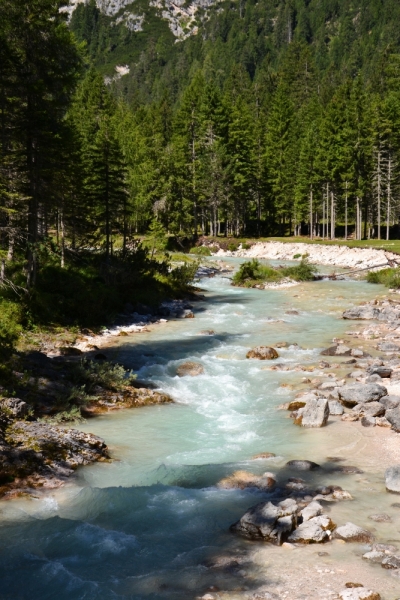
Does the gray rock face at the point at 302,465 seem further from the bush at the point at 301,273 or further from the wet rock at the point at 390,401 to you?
the bush at the point at 301,273

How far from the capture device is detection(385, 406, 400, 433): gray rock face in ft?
38.7

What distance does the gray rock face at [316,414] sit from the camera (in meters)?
12.3

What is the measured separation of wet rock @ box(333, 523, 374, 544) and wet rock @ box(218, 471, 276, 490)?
1.74m

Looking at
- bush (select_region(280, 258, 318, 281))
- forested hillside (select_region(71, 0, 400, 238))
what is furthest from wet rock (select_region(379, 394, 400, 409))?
forested hillside (select_region(71, 0, 400, 238))

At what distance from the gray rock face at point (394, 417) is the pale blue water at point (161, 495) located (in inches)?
73.0

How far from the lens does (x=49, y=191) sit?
23344 mm

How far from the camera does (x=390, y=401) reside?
1294 cm

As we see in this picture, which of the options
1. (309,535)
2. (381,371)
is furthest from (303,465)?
(381,371)

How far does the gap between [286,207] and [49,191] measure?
163 ft

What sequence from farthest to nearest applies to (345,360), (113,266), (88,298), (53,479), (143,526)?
(113,266), (88,298), (345,360), (53,479), (143,526)

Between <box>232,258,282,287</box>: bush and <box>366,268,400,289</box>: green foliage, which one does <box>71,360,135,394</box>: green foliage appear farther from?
<box>366,268,400,289</box>: green foliage

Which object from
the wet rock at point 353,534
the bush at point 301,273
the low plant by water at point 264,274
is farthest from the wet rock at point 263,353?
the bush at point 301,273

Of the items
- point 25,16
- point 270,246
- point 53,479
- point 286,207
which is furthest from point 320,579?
point 286,207

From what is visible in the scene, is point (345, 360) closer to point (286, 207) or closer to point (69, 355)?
point (69, 355)
